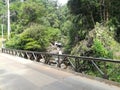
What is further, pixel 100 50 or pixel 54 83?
pixel 100 50

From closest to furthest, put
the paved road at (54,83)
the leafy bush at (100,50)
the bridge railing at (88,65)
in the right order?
the paved road at (54,83)
the bridge railing at (88,65)
the leafy bush at (100,50)

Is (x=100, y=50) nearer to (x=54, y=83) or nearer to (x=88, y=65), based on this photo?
(x=88, y=65)

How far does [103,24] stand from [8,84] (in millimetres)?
7636

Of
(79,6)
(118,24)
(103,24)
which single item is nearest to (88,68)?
(103,24)

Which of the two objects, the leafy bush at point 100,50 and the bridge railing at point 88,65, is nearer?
the bridge railing at point 88,65

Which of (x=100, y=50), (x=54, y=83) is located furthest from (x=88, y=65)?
(x=54, y=83)

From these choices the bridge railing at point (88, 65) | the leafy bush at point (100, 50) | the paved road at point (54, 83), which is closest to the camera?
the paved road at point (54, 83)

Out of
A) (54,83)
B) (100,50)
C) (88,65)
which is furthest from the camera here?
(88,65)

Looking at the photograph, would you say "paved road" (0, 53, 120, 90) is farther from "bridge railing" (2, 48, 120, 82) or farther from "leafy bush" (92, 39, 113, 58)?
"leafy bush" (92, 39, 113, 58)

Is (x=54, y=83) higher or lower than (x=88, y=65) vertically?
lower

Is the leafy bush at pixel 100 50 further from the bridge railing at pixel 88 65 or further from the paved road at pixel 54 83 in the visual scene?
the paved road at pixel 54 83

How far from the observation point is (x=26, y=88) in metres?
6.48

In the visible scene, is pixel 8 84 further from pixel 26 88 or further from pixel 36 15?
pixel 36 15

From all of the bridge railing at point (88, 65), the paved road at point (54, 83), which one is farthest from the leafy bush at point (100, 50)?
the paved road at point (54, 83)
